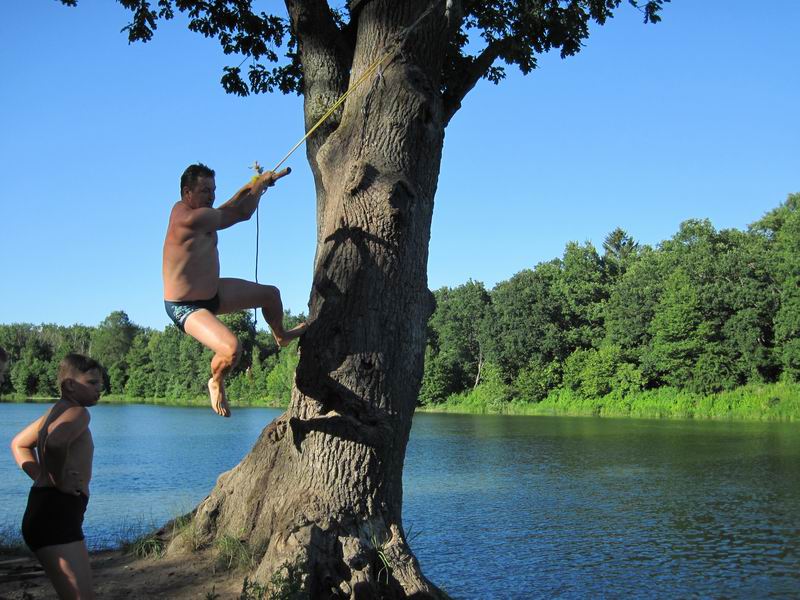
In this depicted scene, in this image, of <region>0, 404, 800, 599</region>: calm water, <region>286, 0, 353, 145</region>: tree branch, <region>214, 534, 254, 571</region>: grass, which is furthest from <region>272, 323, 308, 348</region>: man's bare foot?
<region>0, 404, 800, 599</region>: calm water

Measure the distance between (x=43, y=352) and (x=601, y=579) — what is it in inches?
3957

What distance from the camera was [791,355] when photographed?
136ft

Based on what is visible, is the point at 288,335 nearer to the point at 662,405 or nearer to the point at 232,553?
the point at 232,553

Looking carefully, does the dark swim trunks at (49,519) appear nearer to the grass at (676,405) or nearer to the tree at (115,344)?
the grass at (676,405)

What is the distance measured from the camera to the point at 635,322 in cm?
5216

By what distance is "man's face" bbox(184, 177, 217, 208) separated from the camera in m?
5.13

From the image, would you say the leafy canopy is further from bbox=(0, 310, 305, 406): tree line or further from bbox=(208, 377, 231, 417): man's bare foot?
bbox=(0, 310, 305, 406): tree line

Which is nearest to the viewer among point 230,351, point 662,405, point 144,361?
point 230,351

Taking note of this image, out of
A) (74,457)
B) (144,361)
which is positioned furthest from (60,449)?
(144,361)

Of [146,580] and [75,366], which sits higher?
[75,366]

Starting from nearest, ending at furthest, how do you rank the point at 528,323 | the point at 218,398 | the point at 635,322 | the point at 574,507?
1. the point at 218,398
2. the point at 574,507
3. the point at 635,322
4. the point at 528,323

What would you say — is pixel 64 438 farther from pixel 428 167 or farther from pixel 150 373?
pixel 150 373

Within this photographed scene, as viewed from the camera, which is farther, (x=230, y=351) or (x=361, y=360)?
(x=361, y=360)

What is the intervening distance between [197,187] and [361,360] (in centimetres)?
168
